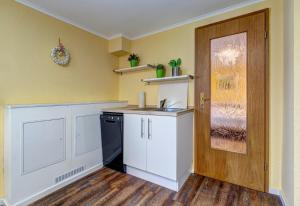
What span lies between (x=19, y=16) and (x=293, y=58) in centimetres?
283

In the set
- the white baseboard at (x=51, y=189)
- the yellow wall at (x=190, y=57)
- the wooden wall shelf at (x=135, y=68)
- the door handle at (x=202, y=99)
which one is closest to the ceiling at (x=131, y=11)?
the yellow wall at (x=190, y=57)

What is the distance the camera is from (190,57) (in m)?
2.37

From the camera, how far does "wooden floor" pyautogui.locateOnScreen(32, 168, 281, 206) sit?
5.61 ft

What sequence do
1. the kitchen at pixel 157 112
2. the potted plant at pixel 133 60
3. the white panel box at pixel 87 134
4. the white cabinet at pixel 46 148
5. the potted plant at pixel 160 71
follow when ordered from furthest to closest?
1. the potted plant at pixel 133 60
2. the potted plant at pixel 160 71
3. the white panel box at pixel 87 134
4. the kitchen at pixel 157 112
5. the white cabinet at pixel 46 148

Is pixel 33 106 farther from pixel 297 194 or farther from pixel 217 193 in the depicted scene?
pixel 297 194

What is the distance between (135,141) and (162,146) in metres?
0.44

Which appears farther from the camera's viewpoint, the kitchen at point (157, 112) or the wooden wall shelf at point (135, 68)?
the wooden wall shelf at point (135, 68)

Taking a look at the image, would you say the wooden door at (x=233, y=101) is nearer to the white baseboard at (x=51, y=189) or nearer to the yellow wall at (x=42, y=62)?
the white baseboard at (x=51, y=189)

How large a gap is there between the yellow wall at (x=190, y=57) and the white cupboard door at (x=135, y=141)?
66cm

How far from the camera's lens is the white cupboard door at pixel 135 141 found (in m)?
2.15

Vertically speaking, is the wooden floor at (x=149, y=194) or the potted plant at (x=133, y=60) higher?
the potted plant at (x=133, y=60)

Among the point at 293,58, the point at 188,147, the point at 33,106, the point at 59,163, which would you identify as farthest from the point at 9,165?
the point at 293,58

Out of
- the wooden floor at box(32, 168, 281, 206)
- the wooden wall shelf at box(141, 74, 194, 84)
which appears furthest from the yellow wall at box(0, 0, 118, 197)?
the wooden wall shelf at box(141, 74, 194, 84)

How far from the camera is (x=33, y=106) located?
1755 mm
